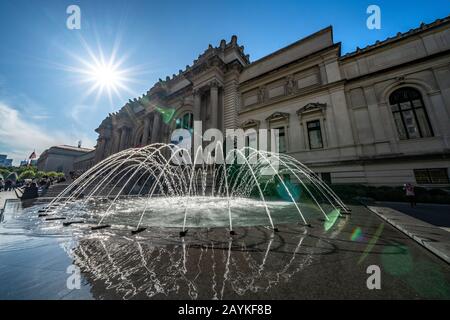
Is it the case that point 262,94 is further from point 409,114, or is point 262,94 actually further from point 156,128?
point 156,128

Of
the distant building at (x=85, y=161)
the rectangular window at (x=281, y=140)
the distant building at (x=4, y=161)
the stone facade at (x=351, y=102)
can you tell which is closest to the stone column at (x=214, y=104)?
the stone facade at (x=351, y=102)

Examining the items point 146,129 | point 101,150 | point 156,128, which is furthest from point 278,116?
point 101,150

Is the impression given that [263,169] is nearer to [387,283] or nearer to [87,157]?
[387,283]

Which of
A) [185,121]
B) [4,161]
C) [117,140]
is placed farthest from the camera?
[4,161]

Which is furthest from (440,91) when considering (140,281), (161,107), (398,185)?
(161,107)

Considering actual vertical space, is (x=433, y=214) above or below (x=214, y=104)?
below

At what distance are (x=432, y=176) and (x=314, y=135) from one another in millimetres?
8244

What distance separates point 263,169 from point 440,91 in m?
14.4

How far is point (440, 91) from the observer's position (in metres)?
12.4

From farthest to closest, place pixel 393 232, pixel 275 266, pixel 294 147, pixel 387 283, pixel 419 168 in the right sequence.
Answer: pixel 294 147 < pixel 419 168 < pixel 393 232 < pixel 275 266 < pixel 387 283

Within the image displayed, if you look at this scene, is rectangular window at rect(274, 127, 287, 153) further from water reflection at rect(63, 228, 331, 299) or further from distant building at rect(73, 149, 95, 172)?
distant building at rect(73, 149, 95, 172)

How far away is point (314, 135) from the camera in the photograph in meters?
16.5

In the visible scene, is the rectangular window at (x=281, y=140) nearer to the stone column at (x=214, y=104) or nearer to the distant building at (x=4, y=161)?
the stone column at (x=214, y=104)

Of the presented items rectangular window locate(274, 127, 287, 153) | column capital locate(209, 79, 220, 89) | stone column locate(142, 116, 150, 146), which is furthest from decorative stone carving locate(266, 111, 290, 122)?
stone column locate(142, 116, 150, 146)
